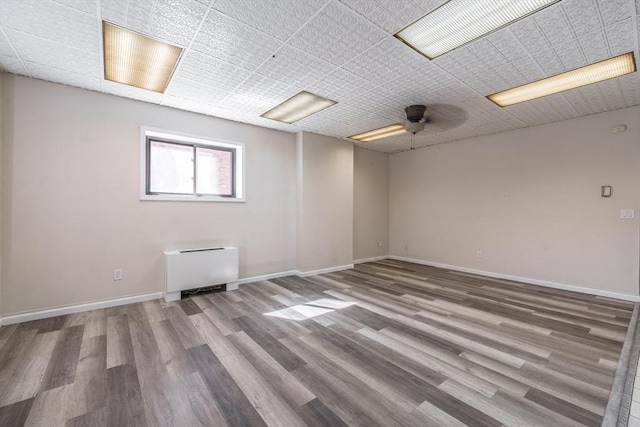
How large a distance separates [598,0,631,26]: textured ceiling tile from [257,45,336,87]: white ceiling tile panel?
202 centimetres

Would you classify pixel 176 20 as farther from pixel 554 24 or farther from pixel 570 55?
pixel 570 55

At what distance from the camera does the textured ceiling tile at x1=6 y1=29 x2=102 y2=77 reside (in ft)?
7.39

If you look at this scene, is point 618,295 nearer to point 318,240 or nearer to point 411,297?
point 411,297

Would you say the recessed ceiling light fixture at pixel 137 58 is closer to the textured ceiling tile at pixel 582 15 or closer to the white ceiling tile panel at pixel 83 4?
the white ceiling tile panel at pixel 83 4

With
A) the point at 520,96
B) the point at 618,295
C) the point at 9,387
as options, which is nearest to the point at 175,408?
the point at 9,387

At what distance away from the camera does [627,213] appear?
12.1 feet

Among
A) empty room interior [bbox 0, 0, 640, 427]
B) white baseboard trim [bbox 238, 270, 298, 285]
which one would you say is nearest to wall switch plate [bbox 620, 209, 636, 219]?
empty room interior [bbox 0, 0, 640, 427]

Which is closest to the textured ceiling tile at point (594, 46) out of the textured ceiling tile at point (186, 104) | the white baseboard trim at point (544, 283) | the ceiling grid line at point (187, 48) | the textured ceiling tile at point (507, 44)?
the textured ceiling tile at point (507, 44)

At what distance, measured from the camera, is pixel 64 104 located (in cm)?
307

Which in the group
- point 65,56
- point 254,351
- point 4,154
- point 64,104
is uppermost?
point 65,56

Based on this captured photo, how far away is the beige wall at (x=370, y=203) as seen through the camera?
6180mm

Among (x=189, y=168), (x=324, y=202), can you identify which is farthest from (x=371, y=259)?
(x=189, y=168)

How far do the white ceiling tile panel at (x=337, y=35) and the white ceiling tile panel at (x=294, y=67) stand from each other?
10 centimetres

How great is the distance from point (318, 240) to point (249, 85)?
296cm
